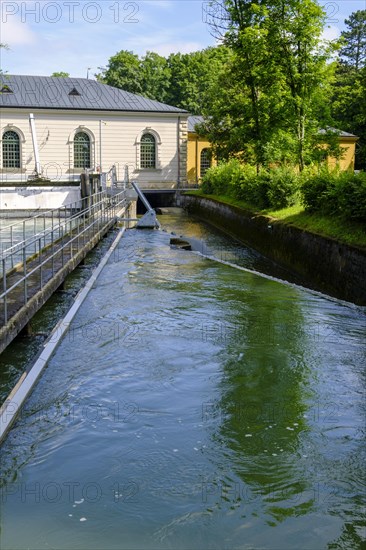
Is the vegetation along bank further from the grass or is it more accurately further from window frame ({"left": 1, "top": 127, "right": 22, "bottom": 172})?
window frame ({"left": 1, "top": 127, "right": 22, "bottom": 172})

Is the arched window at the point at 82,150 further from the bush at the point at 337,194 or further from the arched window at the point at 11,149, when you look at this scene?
the bush at the point at 337,194

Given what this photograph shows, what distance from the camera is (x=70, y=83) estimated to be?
45688 mm

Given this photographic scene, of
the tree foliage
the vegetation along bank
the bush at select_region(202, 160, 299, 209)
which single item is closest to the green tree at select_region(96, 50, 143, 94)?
the tree foliage

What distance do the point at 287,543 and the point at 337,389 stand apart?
346 centimetres

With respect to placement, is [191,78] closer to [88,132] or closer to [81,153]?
[88,132]

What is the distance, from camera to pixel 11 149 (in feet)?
144

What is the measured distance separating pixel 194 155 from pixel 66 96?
1036 centimetres

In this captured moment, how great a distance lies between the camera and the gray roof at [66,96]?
4359 cm

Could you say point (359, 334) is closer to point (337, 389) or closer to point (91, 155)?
point (337, 389)

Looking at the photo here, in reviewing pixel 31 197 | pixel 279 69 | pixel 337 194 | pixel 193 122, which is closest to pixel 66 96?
pixel 193 122

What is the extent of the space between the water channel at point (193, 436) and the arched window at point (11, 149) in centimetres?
3382

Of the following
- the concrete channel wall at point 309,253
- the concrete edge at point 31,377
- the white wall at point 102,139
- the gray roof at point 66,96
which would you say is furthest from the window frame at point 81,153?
the concrete edge at point 31,377

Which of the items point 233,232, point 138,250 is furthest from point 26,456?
point 233,232

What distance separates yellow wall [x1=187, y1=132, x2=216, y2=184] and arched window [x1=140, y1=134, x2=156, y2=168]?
359cm
